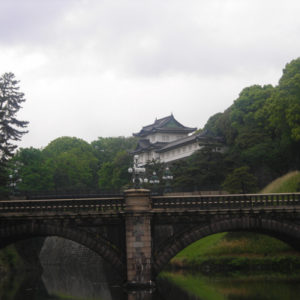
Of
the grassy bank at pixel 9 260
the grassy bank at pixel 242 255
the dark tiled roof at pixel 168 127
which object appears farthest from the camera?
the dark tiled roof at pixel 168 127

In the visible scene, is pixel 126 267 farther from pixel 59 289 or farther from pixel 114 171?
pixel 114 171

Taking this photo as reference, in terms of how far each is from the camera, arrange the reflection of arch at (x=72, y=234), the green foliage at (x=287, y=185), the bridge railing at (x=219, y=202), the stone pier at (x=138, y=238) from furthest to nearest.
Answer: the green foliage at (x=287, y=185), the bridge railing at (x=219, y=202), the reflection of arch at (x=72, y=234), the stone pier at (x=138, y=238)

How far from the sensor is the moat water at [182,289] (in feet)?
101

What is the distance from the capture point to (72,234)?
3500 cm

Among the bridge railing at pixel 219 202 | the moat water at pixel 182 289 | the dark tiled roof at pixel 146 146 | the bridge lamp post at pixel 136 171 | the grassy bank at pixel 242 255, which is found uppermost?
the dark tiled roof at pixel 146 146

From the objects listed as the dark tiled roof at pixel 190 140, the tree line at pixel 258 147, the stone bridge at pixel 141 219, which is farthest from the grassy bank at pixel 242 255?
the dark tiled roof at pixel 190 140

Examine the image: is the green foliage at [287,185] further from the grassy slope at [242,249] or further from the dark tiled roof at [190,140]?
the dark tiled roof at [190,140]

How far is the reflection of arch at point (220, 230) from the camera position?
35.0m

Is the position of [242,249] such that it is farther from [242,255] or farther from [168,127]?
[168,127]

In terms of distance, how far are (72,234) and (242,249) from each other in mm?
18012

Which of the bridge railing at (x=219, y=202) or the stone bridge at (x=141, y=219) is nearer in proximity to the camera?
the stone bridge at (x=141, y=219)

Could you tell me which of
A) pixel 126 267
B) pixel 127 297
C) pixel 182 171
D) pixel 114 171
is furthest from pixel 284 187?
pixel 114 171

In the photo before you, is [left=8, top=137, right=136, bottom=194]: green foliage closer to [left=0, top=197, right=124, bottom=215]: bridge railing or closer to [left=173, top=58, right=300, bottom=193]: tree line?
[left=0, top=197, right=124, bottom=215]: bridge railing

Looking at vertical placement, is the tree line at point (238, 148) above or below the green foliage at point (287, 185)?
above
